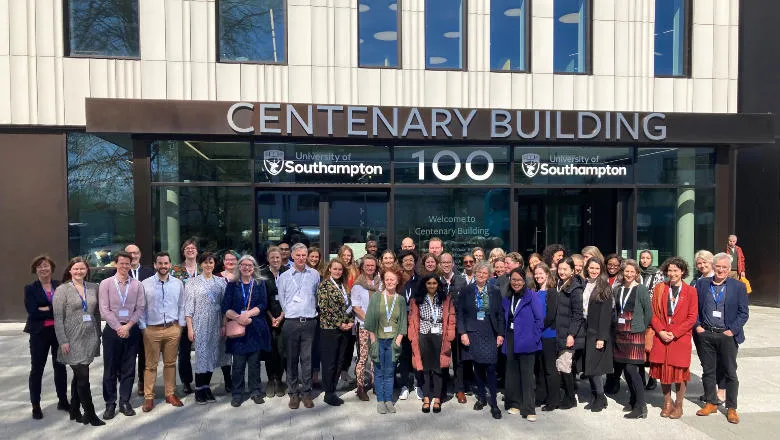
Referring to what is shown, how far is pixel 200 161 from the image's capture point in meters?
10.5

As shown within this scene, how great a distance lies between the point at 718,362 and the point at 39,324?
7.58 metres

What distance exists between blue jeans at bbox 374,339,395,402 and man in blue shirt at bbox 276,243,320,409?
0.85m

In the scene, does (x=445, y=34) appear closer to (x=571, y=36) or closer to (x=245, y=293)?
(x=571, y=36)

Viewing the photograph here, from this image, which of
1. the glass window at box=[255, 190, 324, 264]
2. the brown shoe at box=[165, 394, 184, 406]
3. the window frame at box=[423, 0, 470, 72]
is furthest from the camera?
the window frame at box=[423, 0, 470, 72]

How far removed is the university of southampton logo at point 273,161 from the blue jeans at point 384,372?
575cm

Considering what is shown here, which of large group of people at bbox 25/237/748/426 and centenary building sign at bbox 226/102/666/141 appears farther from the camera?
centenary building sign at bbox 226/102/666/141

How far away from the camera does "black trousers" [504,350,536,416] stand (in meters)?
5.75

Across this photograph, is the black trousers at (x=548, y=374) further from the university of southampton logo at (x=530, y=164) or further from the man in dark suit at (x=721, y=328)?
the university of southampton logo at (x=530, y=164)

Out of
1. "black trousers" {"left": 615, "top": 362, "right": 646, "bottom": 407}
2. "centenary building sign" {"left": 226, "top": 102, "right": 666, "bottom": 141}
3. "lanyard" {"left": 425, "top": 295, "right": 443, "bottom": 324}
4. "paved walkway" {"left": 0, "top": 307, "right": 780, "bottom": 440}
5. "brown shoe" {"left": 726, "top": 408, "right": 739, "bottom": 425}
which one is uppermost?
"centenary building sign" {"left": 226, "top": 102, "right": 666, "bottom": 141}

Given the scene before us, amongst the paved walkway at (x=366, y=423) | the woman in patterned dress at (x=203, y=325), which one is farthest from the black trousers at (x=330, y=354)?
the woman in patterned dress at (x=203, y=325)

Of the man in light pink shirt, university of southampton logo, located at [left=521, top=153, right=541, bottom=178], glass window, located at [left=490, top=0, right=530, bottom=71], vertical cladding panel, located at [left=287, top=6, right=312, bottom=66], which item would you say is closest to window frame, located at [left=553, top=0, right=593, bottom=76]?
glass window, located at [left=490, top=0, right=530, bottom=71]

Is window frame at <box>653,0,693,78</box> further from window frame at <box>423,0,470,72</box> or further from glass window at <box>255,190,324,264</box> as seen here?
glass window at <box>255,190,324,264</box>

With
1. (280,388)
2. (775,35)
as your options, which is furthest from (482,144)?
(775,35)

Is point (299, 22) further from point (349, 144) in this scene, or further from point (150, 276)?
point (150, 276)
